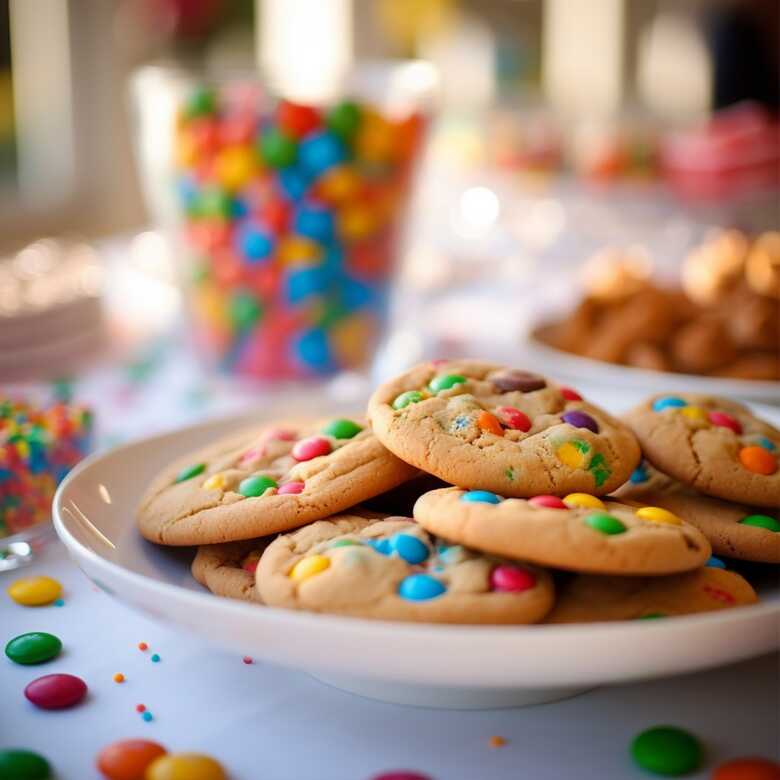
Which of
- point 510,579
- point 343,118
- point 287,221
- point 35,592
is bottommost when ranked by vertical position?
point 35,592

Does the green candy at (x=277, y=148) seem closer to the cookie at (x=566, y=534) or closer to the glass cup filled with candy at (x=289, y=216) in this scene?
the glass cup filled with candy at (x=289, y=216)

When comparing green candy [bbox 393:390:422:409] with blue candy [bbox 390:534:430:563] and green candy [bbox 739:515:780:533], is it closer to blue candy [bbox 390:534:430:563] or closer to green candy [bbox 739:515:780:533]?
blue candy [bbox 390:534:430:563]

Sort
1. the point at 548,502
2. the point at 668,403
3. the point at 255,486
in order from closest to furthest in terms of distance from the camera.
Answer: the point at 548,502, the point at 255,486, the point at 668,403

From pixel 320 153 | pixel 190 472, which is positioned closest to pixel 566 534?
pixel 190 472

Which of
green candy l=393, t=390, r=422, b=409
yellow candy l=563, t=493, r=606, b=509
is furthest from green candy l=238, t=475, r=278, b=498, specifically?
yellow candy l=563, t=493, r=606, b=509

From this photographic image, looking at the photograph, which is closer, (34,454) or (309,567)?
(309,567)

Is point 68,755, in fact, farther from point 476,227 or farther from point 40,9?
point 40,9

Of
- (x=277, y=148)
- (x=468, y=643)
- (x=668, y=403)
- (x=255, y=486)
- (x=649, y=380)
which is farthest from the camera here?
(x=277, y=148)

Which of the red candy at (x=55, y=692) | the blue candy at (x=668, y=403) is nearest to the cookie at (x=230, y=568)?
the red candy at (x=55, y=692)

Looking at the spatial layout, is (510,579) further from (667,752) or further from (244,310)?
(244,310)
